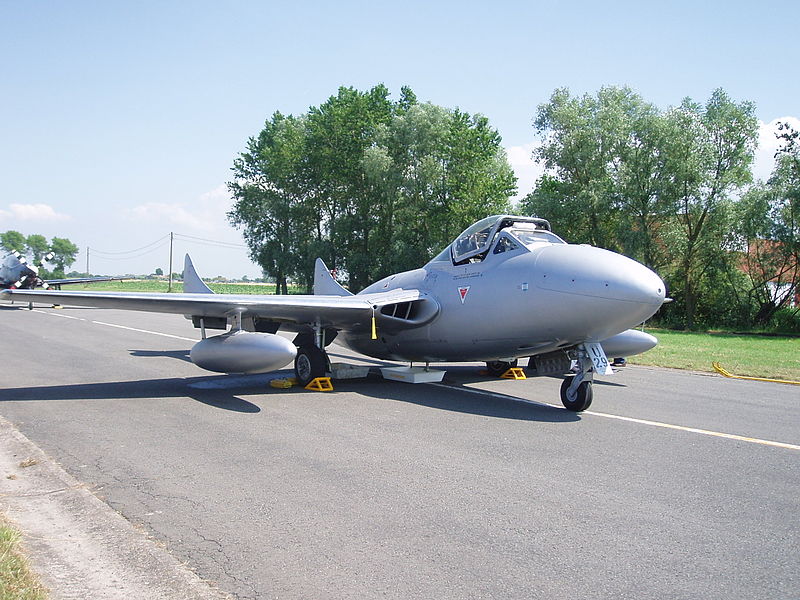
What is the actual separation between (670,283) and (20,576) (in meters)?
40.7

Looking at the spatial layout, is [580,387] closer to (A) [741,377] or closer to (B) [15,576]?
(A) [741,377]

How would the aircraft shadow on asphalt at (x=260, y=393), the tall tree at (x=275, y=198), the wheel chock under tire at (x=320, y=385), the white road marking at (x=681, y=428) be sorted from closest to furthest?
the white road marking at (x=681, y=428) < the aircraft shadow on asphalt at (x=260, y=393) < the wheel chock under tire at (x=320, y=385) < the tall tree at (x=275, y=198)

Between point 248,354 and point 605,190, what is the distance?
34.0 m

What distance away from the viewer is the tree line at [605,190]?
123 ft

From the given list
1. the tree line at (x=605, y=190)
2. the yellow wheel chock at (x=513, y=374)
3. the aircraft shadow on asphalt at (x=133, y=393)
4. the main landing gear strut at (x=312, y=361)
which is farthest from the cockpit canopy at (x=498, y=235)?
the tree line at (x=605, y=190)

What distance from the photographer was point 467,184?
45250 mm

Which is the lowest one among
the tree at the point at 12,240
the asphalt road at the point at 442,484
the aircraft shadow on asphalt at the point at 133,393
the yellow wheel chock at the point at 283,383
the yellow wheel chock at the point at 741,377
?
the asphalt road at the point at 442,484

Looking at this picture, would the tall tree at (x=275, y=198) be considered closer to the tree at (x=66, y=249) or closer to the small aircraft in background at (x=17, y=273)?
the small aircraft in background at (x=17, y=273)

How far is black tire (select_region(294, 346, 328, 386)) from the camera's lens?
11.3 meters

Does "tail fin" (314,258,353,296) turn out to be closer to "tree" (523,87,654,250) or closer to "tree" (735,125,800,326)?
"tree" (523,87,654,250)

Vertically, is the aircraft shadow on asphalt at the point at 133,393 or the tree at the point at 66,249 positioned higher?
the tree at the point at 66,249

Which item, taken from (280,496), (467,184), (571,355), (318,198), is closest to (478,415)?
(571,355)

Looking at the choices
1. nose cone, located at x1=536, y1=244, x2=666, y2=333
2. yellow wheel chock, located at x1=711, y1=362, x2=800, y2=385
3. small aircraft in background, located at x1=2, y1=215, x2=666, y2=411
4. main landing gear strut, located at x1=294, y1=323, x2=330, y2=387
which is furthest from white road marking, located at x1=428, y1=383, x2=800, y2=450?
yellow wheel chock, located at x1=711, y1=362, x2=800, y2=385

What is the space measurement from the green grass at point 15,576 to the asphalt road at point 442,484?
0.82 m
